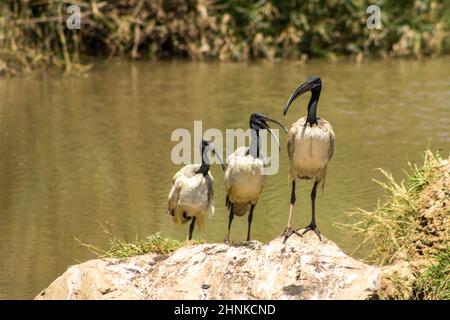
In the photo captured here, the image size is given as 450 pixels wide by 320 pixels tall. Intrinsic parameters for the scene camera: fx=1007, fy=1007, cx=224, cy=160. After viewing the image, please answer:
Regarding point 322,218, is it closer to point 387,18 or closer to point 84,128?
point 84,128

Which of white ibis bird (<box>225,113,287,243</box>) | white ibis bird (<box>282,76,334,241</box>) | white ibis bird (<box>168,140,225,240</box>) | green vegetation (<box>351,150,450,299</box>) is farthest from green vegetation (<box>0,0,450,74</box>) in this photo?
white ibis bird (<box>282,76,334,241</box>)

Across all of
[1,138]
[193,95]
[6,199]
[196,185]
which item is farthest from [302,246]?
[193,95]

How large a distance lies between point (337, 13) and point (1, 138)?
317 inches

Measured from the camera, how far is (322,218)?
9.93 m

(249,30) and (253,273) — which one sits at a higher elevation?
(249,30)

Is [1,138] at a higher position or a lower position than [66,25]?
lower

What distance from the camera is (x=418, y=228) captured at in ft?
25.4

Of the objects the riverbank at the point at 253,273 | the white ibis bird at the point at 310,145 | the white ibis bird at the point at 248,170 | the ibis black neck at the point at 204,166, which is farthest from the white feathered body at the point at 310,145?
the ibis black neck at the point at 204,166

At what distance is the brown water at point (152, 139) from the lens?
967 centimetres

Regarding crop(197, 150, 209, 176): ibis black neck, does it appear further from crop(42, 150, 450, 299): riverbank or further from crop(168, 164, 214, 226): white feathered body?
crop(42, 150, 450, 299): riverbank

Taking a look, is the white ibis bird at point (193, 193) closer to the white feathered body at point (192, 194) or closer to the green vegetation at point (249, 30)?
the white feathered body at point (192, 194)

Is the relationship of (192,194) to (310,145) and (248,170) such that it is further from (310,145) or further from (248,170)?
(310,145)

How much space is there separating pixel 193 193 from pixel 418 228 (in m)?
1.96

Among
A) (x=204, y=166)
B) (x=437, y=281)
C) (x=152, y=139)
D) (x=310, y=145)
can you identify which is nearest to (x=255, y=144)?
(x=310, y=145)
